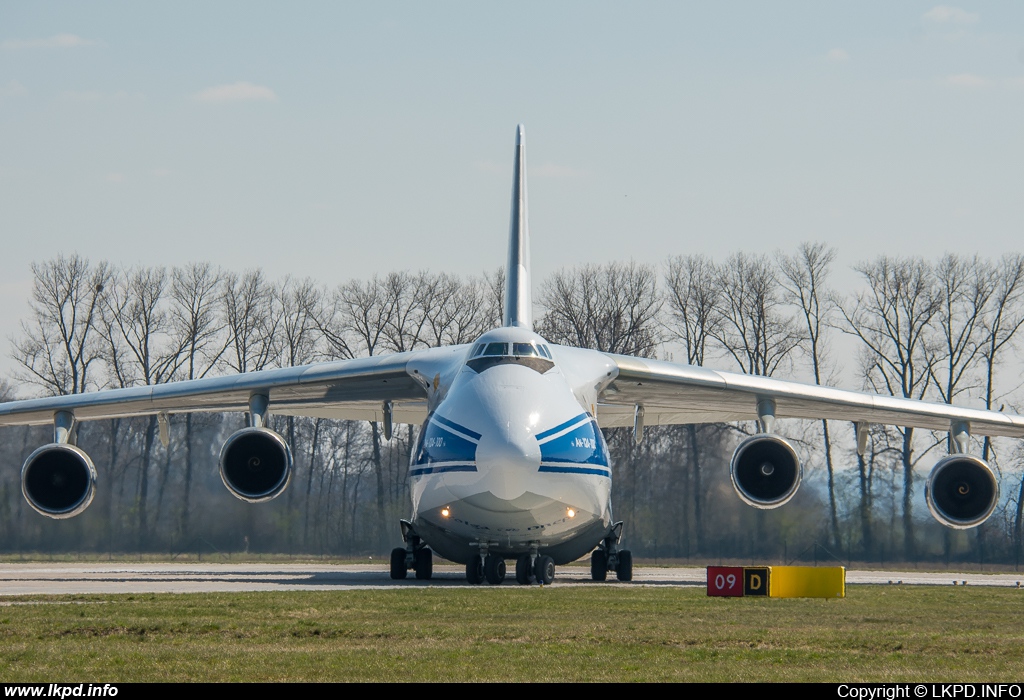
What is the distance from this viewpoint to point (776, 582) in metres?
17.3

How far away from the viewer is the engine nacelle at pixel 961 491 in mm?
20891

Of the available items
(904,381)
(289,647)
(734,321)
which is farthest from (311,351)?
(289,647)

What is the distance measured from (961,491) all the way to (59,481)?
13.9 m


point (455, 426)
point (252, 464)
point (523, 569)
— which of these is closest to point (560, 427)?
point (455, 426)

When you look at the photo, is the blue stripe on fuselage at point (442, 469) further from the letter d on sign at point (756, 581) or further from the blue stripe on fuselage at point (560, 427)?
the letter d on sign at point (756, 581)

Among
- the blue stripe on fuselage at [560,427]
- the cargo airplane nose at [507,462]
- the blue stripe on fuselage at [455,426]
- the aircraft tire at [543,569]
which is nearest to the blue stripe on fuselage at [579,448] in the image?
the blue stripe on fuselage at [560,427]

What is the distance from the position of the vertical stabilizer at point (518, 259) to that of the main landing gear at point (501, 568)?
466 cm

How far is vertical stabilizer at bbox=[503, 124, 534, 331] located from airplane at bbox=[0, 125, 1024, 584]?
5 centimetres

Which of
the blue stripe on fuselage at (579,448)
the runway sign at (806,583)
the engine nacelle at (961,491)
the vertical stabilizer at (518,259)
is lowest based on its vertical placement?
the runway sign at (806,583)

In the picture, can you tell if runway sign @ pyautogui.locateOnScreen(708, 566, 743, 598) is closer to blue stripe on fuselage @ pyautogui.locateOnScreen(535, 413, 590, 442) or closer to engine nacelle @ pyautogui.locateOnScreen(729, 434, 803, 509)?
blue stripe on fuselage @ pyautogui.locateOnScreen(535, 413, 590, 442)

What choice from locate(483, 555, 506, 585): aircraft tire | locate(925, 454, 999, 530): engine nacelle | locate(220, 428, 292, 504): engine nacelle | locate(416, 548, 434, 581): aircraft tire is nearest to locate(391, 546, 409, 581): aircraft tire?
locate(416, 548, 434, 581): aircraft tire

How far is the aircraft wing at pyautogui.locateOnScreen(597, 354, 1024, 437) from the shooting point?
21047 millimetres
